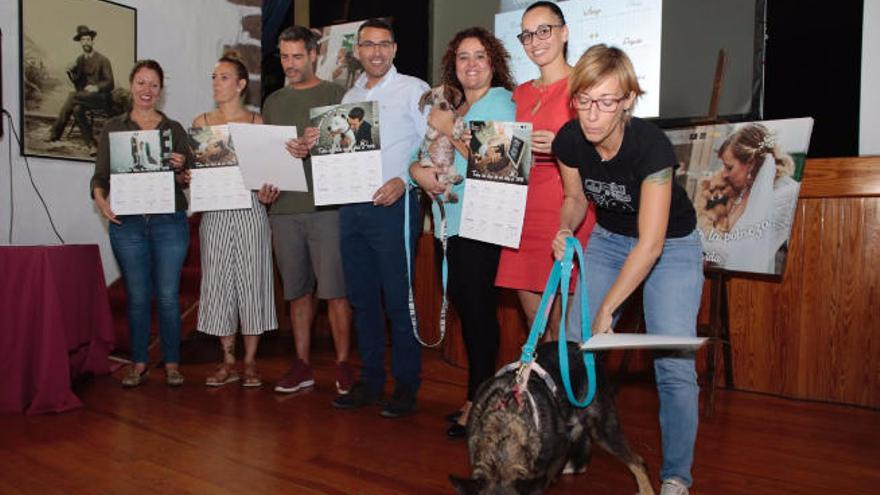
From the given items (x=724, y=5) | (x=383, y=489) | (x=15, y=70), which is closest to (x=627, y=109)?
(x=383, y=489)

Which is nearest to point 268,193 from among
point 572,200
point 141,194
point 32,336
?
point 141,194

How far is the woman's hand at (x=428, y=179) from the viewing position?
9.02ft

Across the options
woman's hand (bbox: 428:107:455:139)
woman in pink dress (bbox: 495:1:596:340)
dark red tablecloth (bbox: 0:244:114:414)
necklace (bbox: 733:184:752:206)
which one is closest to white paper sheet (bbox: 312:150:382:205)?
woman's hand (bbox: 428:107:455:139)

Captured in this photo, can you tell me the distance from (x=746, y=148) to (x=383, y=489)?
2660 mm

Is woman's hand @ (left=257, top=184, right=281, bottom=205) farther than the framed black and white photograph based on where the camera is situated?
No

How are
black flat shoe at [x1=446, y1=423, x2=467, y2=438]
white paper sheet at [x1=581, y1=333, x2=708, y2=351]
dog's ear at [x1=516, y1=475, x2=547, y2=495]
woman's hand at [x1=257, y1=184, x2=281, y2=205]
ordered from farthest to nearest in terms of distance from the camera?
woman's hand at [x1=257, y1=184, x2=281, y2=205] < black flat shoe at [x1=446, y1=423, x2=467, y2=438] < dog's ear at [x1=516, y1=475, x2=547, y2=495] < white paper sheet at [x1=581, y1=333, x2=708, y2=351]

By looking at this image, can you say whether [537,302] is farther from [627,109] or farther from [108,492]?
[108,492]

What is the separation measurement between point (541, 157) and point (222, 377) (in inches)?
89.9

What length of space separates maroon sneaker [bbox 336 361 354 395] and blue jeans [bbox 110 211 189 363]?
1001mm

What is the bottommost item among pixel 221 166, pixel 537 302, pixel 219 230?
pixel 537 302

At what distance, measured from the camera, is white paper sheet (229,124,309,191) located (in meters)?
3.29

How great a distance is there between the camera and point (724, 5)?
4.04 m

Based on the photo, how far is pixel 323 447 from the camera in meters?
2.72

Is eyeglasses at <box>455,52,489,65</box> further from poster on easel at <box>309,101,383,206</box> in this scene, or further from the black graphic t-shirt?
the black graphic t-shirt
